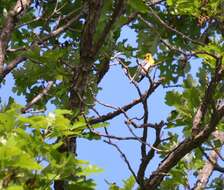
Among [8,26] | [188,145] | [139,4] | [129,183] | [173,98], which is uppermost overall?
[8,26]

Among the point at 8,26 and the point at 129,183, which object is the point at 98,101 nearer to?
the point at 129,183

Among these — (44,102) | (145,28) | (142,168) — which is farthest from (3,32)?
(142,168)

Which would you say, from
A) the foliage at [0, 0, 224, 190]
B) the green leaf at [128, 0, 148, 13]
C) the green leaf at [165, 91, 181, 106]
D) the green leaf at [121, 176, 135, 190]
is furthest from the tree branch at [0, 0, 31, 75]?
the green leaf at [121, 176, 135, 190]

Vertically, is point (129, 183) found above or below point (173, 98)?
below

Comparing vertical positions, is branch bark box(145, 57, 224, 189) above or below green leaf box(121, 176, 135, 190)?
above

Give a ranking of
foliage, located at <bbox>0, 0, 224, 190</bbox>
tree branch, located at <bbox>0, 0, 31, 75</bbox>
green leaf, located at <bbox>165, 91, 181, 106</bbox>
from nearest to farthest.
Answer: foliage, located at <bbox>0, 0, 224, 190</bbox>
green leaf, located at <bbox>165, 91, 181, 106</bbox>
tree branch, located at <bbox>0, 0, 31, 75</bbox>

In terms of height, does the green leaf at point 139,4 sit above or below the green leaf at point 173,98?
above

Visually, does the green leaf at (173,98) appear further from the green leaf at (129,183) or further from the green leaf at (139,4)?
the green leaf at (139,4)

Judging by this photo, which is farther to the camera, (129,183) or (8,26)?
(8,26)

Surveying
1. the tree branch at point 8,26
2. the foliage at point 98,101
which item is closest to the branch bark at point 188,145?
the foliage at point 98,101

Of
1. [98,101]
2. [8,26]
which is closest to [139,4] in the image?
[98,101]

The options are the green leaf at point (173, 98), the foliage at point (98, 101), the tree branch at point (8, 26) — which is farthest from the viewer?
the tree branch at point (8, 26)

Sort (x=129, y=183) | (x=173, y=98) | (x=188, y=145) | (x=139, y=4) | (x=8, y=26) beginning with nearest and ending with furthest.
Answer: (x=139, y=4)
(x=129, y=183)
(x=188, y=145)
(x=173, y=98)
(x=8, y=26)

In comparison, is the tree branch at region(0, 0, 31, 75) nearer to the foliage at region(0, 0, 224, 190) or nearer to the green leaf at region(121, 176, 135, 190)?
the foliage at region(0, 0, 224, 190)
